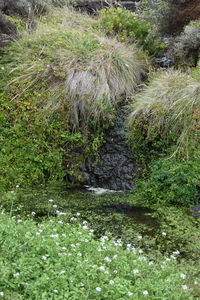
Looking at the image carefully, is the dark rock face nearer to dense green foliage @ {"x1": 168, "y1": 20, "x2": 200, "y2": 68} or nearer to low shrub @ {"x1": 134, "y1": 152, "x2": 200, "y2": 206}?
low shrub @ {"x1": 134, "y1": 152, "x2": 200, "y2": 206}

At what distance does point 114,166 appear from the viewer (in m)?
7.09

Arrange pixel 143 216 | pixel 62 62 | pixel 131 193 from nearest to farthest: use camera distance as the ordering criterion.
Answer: pixel 143 216, pixel 131 193, pixel 62 62

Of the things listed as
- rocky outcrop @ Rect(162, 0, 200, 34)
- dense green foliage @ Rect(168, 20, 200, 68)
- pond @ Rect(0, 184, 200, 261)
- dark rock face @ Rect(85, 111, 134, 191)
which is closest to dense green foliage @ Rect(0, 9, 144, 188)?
dark rock face @ Rect(85, 111, 134, 191)

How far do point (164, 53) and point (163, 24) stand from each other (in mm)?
678

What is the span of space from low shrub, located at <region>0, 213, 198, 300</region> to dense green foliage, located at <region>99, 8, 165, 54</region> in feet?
20.4

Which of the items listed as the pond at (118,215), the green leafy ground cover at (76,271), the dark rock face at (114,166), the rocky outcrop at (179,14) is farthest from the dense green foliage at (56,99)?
the green leafy ground cover at (76,271)

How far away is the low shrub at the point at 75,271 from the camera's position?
3180 mm

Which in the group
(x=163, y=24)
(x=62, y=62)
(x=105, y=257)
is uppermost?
(x=163, y=24)

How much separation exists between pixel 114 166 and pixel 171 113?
1.23 metres

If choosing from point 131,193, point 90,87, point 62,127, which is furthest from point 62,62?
point 131,193

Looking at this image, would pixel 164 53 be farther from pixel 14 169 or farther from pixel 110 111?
pixel 14 169

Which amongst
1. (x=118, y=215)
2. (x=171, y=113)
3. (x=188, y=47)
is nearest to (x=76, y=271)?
(x=118, y=215)

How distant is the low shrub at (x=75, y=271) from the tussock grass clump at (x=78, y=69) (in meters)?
3.60

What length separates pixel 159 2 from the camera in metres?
10.0
